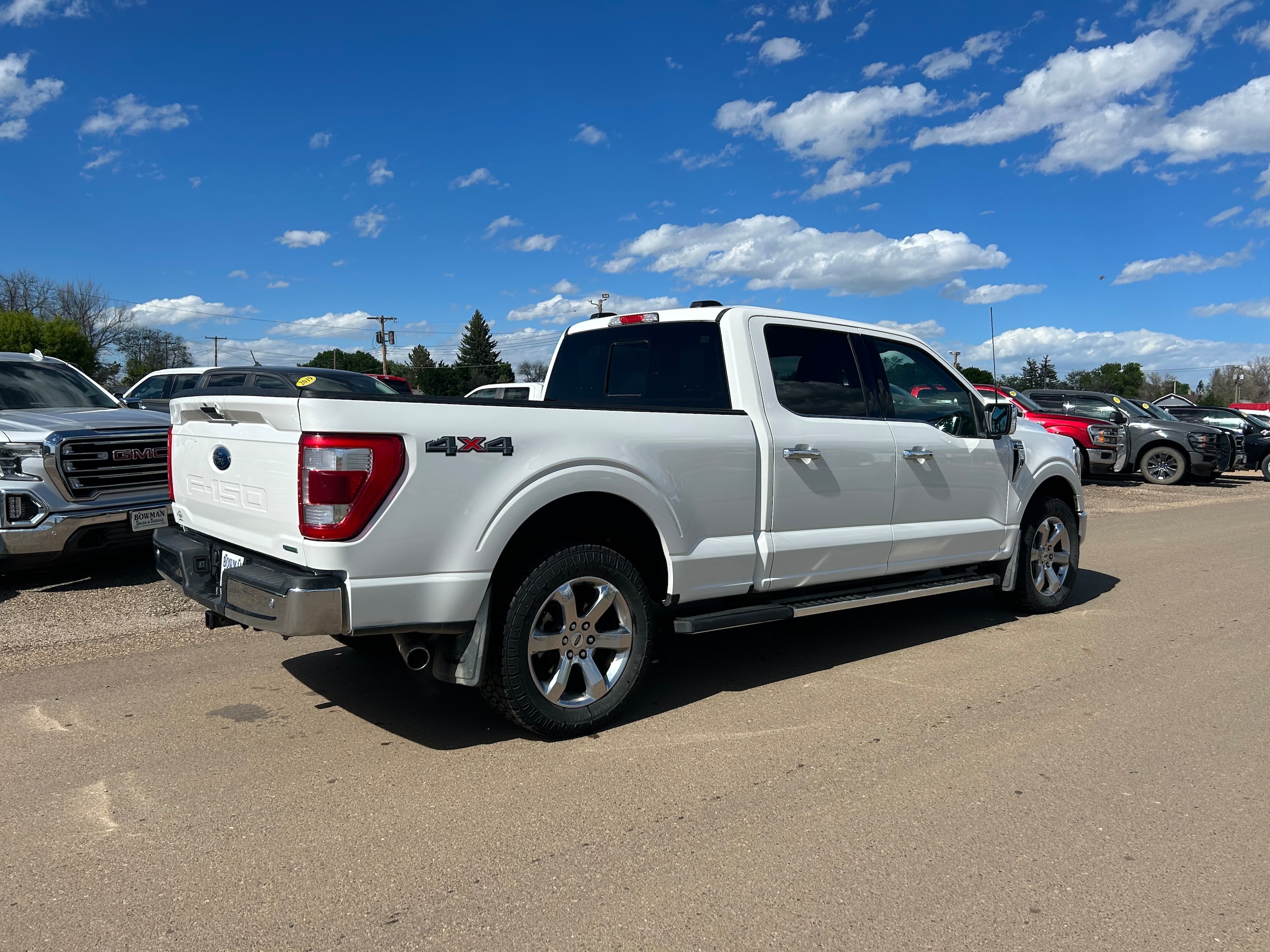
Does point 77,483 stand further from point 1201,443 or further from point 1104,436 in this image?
point 1201,443

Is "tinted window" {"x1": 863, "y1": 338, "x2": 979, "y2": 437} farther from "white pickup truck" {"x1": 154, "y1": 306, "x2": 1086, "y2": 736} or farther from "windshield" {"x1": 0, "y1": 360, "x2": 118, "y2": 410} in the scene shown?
"windshield" {"x1": 0, "y1": 360, "x2": 118, "y2": 410}

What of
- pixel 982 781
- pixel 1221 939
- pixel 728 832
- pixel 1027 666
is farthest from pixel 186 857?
pixel 1027 666

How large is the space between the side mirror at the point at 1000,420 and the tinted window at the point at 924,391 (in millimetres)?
99

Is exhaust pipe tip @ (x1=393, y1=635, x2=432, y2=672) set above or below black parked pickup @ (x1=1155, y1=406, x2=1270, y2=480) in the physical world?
below

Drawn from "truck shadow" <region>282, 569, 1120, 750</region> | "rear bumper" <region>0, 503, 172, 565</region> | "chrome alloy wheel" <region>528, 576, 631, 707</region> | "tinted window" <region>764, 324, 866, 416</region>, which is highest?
"tinted window" <region>764, 324, 866, 416</region>

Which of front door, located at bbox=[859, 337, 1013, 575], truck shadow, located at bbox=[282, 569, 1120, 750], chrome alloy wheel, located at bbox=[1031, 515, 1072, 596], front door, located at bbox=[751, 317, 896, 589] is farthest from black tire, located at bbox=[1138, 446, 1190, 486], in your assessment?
front door, located at bbox=[751, 317, 896, 589]

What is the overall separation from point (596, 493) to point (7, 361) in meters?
6.67

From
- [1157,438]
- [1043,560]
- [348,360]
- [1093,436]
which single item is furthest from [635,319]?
[348,360]

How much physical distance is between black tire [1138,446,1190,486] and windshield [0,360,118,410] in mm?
19470

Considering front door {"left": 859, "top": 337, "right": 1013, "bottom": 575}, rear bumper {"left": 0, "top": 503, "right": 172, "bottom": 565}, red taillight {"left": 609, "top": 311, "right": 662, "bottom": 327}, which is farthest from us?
rear bumper {"left": 0, "top": 503, "right": 172, "bottom": 565}

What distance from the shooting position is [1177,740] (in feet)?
13.9

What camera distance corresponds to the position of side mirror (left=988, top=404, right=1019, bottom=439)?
19.7ft

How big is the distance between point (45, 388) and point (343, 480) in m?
6.25

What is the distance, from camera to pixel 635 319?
547cm
